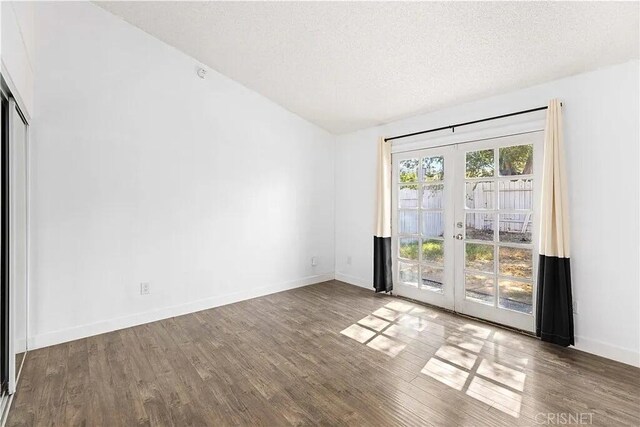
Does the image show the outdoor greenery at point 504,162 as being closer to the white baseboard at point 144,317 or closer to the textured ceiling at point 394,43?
the textured ceiling at point 394,43

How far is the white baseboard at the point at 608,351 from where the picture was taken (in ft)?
8.28

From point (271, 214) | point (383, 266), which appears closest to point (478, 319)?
point (383, 266)

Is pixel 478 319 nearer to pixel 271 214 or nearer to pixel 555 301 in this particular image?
pixel 555 301

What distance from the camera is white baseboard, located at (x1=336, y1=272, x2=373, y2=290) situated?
15.9ft

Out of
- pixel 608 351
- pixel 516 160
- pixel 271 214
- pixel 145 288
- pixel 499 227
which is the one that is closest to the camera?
pixel 608 351

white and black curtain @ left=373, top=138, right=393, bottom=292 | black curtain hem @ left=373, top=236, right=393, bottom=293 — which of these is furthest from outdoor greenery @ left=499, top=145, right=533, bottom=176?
black curtain hem @ left=373, top=236, right=393, bottom=293

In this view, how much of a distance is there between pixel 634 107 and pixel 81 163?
4951 millimetres

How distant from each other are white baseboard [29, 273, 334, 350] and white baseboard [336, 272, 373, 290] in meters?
0.80

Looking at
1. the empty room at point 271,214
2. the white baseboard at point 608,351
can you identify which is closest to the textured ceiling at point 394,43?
the empty room at point 271,214

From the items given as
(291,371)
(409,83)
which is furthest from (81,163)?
(409,83)

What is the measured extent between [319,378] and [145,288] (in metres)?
2.27

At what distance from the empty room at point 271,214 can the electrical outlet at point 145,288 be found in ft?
0.07

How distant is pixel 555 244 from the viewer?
9.29 ft

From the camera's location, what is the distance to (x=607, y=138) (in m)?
2.64
